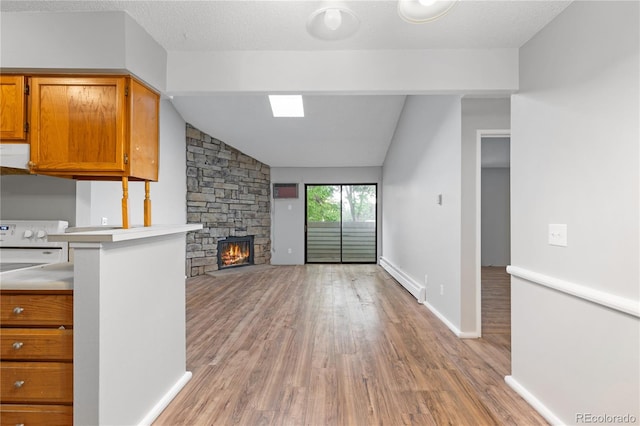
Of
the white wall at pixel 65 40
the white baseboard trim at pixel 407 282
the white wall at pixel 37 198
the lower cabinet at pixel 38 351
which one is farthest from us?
the white baseboard trim at pixel 407 282

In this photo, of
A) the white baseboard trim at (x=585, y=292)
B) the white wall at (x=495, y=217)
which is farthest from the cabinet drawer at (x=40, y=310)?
the white wall at (x=495, y=217)

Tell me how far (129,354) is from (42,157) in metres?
1.35

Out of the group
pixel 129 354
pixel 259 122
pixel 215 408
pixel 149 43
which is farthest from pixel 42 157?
pixel 259 122

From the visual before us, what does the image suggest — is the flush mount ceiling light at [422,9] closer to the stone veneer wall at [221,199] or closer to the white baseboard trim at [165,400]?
the white baseboard trim at [165,400]

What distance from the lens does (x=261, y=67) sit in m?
2.28

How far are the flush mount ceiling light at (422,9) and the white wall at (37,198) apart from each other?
9.17 ft

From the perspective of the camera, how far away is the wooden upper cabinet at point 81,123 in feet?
6.32

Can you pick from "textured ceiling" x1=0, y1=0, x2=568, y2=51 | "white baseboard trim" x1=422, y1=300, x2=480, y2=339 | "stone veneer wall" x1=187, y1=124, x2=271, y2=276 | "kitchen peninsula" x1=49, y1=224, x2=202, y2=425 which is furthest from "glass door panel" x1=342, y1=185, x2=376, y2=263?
"kitchen peninsula" x1=49, y1=224, x2=202, y2=425

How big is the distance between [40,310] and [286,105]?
4526mm

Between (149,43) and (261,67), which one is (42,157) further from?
(261,67)

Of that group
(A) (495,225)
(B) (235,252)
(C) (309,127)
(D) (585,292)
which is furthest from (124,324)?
(A) (495,225)

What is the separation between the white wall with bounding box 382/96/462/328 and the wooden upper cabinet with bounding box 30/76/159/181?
2.89 meters

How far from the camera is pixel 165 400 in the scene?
6.36 feet

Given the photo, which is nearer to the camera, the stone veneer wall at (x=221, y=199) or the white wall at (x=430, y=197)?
the white wall at (x=430, y=197)
